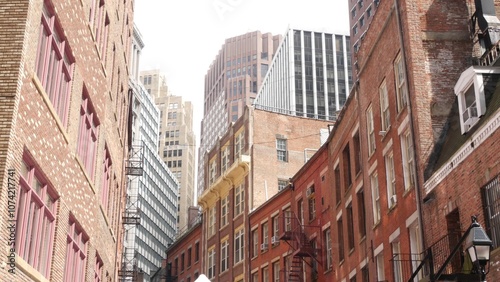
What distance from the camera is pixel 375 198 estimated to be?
31578 mm

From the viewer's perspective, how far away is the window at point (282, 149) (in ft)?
187

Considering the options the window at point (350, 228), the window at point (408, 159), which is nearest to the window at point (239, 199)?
the window at point (350, 228)

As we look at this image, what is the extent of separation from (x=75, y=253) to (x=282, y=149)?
35889 millimetres

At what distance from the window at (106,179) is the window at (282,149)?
89.4 ft

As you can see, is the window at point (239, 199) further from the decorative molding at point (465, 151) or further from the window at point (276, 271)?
the decorative molding at point (465, 151)

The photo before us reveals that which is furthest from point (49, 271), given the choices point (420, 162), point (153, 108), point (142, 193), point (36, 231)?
point (153, 108)

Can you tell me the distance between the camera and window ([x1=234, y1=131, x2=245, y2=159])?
193 feet

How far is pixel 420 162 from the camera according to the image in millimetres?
25578

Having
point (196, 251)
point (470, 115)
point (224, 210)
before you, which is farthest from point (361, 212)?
point (196, 251)

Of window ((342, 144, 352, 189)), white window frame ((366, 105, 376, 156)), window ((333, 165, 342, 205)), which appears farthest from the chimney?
window ((333, 165, 342, 205))

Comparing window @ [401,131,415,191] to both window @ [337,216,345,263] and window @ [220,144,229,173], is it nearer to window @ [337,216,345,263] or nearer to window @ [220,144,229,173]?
window @ [337,216,345,263]

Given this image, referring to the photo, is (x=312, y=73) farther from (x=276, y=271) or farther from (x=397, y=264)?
(x=397, y=264)

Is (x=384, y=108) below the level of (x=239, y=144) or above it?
below

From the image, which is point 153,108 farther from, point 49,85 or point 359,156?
point 49,85
